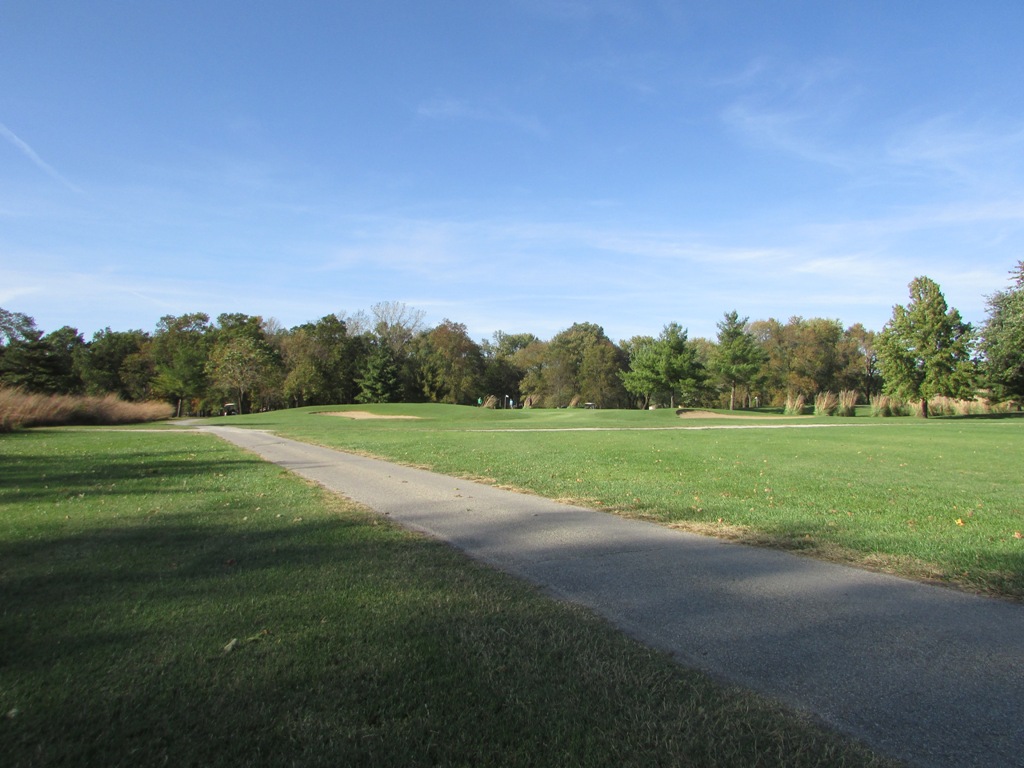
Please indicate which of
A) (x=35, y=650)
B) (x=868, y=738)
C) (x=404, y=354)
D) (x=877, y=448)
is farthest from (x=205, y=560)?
(x=404, y=354)

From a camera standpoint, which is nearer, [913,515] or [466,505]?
→ [913,515]

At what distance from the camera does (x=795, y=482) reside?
1048cm

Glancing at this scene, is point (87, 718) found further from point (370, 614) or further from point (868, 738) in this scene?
point (868, 738)

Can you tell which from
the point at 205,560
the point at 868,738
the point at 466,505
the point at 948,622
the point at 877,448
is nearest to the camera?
the point at 868,738

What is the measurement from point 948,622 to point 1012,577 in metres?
1.47

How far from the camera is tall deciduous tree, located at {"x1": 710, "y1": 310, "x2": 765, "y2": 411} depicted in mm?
58250

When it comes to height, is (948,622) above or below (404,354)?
below

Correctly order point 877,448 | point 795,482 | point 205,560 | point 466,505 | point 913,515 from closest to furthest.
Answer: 1. point 205,560
2. point 913,515
3. point 466,505
4. point 795,482
5. point 877,448

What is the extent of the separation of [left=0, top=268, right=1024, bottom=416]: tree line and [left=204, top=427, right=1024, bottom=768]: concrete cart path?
137 ft

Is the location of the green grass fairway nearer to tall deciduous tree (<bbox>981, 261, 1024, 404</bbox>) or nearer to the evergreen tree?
tall deciduous tree (<bbox>981, 261, 1024, 404</bbox>)

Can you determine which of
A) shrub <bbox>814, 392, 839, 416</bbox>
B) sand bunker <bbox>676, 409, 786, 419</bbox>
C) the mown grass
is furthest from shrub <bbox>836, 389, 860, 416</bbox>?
the mown grass

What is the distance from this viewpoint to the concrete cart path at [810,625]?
2.81m

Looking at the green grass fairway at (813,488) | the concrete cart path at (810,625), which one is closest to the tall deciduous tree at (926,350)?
the green grass fairway at (813,488)

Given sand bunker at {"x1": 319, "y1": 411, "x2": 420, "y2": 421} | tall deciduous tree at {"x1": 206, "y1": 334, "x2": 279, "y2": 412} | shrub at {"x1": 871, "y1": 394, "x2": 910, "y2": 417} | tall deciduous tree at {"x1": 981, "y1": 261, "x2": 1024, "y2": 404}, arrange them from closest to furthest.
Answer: tall deciduous tree at {"x1": 981, "y1": 261, "x2": 1024, "y2": 404} → sand bunker at {"x1": 319, "y1": 411, "x2": 420, "y2": 421} → shrub at {"x1": 871, "y1": 394, "x2": 910, "y2": 417} → tall deciduous tree at {"x1": 206, "y1": 334, "x2": 279, "y2": 412}
